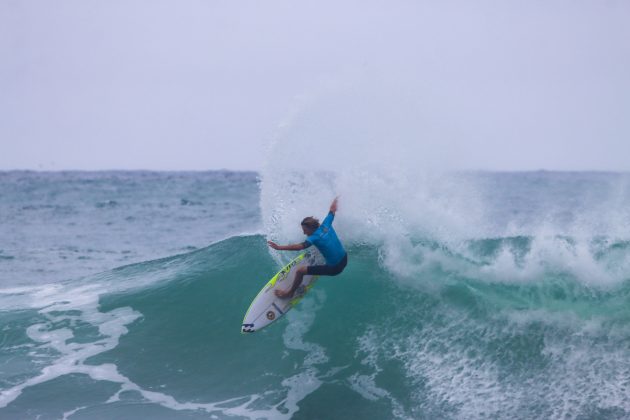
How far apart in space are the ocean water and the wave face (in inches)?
1.0

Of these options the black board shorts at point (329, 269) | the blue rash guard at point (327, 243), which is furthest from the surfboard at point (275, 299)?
the blue rash guard at point (327, 243)

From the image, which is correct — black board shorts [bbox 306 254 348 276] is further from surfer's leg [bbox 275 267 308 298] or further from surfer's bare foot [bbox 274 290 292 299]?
surfer's bare foot [bbox 274 290 292 299]

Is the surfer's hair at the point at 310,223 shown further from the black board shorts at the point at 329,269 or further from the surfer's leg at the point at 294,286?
the surfer's leg at the point at 294,286

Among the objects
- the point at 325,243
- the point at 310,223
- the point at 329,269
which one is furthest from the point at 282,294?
the point at 310,223

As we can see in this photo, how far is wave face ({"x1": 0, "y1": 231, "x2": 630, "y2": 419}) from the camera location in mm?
7391

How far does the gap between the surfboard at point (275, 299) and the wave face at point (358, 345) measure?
637mm

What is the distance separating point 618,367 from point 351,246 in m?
4.45

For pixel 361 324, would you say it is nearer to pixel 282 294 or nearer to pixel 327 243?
pixel 282 294

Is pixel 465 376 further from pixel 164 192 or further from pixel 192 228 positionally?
→ pixel 164 192

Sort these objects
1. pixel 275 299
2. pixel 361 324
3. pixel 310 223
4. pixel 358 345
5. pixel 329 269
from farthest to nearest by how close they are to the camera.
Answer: pixel 361 324
pixel 358 345
pixel 275 299
pixel 329 269
pixel 310 223

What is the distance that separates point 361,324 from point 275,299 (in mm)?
1423

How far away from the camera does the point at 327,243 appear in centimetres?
812

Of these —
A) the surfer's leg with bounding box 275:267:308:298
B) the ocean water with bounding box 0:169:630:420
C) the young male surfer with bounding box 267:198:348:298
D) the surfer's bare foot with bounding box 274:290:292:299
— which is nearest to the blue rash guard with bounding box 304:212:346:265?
the young male surfer with bounding box 267:198:348:298

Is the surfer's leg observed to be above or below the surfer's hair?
below
